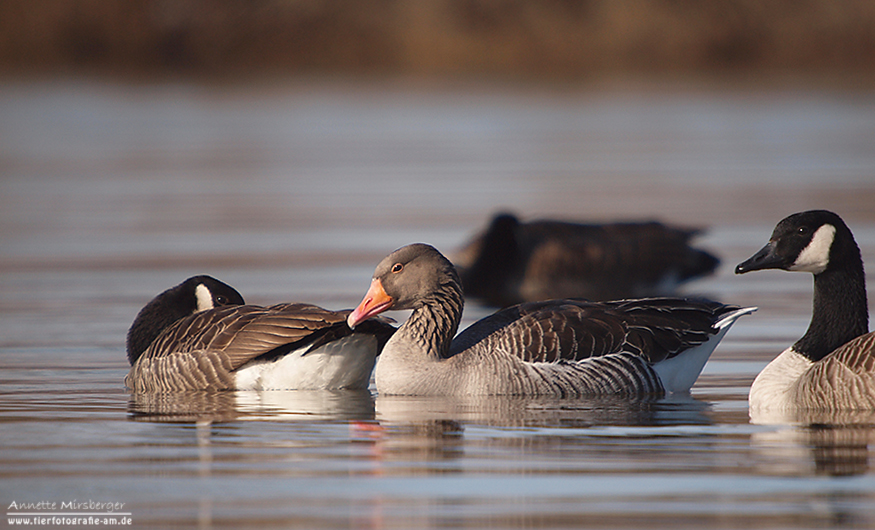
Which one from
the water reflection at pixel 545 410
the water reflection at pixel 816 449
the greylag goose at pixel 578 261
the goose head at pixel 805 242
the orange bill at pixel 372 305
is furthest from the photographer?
the greylag goose at pixel 578 261

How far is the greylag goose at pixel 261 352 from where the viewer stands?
9500 mm

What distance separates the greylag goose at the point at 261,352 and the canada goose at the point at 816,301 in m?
2.87

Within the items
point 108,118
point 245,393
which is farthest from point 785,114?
point 245,393

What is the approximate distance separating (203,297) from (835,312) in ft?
16.3

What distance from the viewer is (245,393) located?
385 inches

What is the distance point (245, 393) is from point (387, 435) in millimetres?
2131

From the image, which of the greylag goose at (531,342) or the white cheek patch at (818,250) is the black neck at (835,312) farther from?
the greylag goose at (531,342)

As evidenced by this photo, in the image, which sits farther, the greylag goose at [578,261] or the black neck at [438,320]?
the greylag goose at [578,261]

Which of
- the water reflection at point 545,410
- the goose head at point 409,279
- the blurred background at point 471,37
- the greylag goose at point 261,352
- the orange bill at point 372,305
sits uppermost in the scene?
the blurred background at point 471,37

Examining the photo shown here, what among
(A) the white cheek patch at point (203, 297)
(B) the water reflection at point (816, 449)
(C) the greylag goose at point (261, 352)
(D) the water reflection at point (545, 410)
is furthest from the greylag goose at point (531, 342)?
(A) the white cheek patch at point (203, 297)

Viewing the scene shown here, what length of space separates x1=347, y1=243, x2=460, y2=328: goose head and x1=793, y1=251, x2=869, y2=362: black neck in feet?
8.42

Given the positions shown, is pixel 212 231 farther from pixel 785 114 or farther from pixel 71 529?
pixel 785 114

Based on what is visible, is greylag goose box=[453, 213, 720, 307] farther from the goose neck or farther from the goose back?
the goose back

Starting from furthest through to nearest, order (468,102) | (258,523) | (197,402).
Answer: (468,102)
(197,402)
(258,523)
